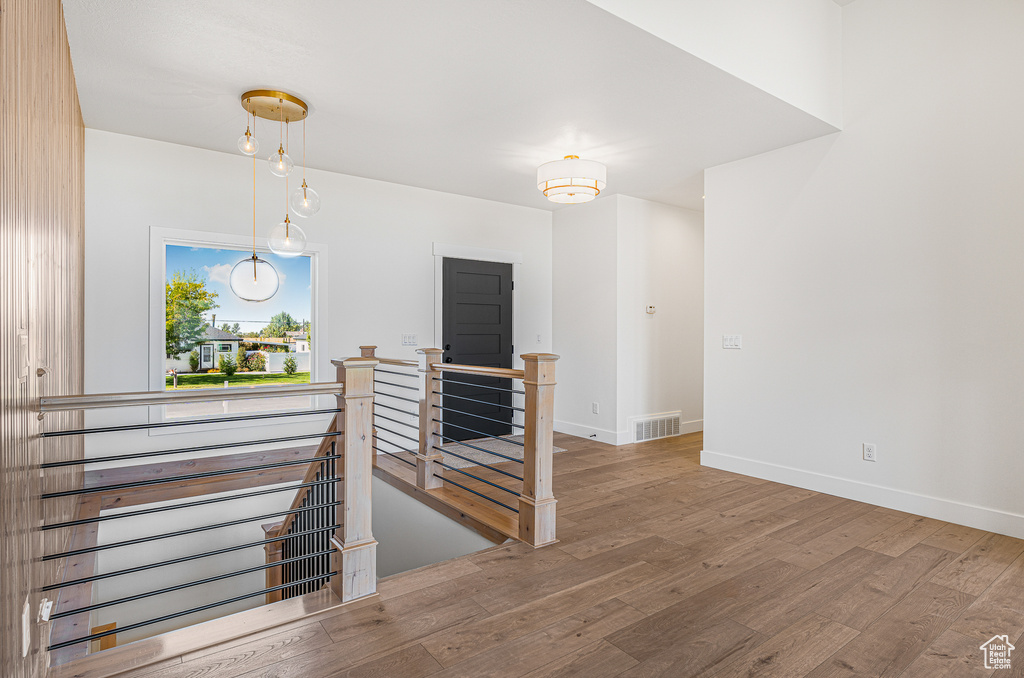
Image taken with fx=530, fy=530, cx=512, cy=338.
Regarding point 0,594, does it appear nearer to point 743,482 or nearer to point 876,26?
point 743,482

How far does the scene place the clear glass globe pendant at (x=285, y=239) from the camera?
343cm

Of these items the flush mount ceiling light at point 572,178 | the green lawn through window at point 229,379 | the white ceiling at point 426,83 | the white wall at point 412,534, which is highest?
the white ceiling at point 426,83

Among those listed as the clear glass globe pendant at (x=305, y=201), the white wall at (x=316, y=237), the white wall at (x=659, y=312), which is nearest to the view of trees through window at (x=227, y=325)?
the white wall at (x=316, y=237)

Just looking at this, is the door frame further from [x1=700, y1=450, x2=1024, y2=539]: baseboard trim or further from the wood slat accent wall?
the wood slat accent wall

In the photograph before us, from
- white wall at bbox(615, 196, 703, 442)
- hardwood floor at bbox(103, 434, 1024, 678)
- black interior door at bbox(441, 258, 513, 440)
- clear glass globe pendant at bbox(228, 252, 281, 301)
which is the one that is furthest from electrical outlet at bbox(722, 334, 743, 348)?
clear glass globe pendant at bbox(228, 252, 281, 301)

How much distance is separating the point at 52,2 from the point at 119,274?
2160mm

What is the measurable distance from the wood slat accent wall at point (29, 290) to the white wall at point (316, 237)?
119cm

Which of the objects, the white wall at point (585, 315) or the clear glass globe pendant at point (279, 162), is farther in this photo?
the white wall at point (585, 315)

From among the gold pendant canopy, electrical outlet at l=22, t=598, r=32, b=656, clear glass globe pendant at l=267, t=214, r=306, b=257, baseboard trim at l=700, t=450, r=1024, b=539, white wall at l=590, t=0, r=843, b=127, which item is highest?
white wall at l=590, t=0, r=843, b=127

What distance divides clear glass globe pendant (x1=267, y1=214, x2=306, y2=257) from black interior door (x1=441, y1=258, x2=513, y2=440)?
2147 millimetres

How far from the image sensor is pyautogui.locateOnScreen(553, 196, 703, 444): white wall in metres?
5.61

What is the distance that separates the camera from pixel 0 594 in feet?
4.27

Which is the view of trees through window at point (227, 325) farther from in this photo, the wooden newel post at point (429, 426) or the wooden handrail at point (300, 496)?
the wooden newel post at point (429, 426)

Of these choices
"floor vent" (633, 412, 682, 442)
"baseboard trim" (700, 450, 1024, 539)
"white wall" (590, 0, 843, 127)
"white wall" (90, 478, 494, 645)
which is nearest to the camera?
"white wall" (590, 0, 843, 127)
